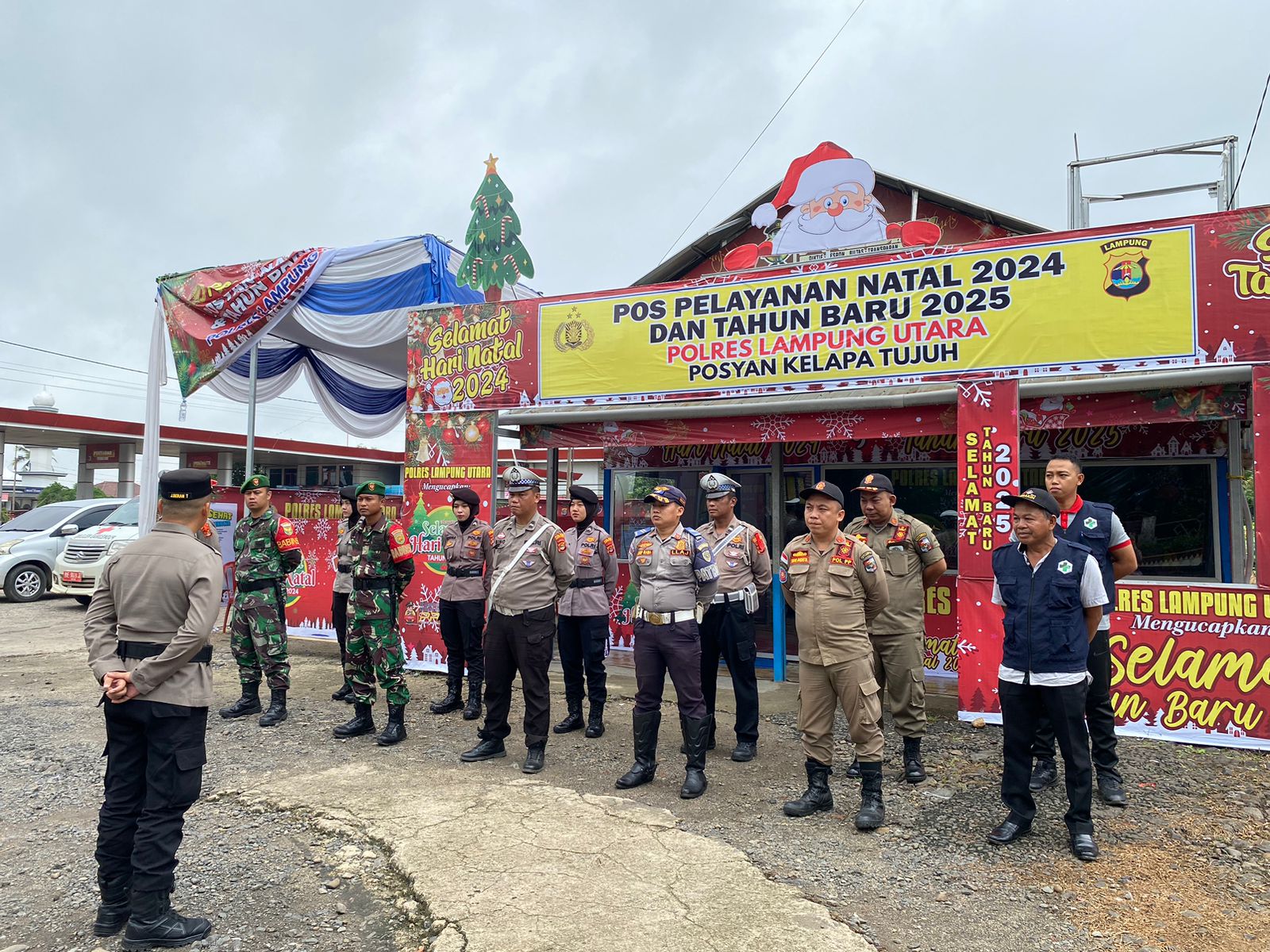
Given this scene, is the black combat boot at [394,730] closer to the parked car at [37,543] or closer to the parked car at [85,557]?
the parked car at [85,557]

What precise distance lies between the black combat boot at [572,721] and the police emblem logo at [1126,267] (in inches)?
193

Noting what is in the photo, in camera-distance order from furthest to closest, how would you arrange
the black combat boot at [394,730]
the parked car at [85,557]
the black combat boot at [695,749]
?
the parked car at [85,557] < the black combat boot at [394,730] < the black combat boot at [695,749]

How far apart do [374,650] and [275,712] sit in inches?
44.6

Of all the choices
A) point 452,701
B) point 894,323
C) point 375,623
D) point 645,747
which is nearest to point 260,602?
point 375,623

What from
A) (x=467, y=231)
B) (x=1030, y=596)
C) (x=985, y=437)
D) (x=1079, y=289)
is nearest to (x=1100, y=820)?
(x=1030, y=596)

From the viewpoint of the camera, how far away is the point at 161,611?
121 inches

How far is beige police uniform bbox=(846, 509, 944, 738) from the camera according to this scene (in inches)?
189

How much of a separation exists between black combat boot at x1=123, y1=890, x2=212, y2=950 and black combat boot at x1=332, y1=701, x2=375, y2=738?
8.62 feet

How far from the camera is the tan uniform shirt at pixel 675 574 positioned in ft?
15.1

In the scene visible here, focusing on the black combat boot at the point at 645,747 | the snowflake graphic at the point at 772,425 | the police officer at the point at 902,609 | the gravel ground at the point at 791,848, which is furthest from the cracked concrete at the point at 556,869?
the snowflake graphic at the point at 772,425

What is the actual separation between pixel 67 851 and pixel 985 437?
19.8 feet

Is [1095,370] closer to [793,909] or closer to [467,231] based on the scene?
[793,909]

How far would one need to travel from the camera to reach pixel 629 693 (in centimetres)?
707

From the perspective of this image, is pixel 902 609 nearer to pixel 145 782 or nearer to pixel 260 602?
pixel 145 782
